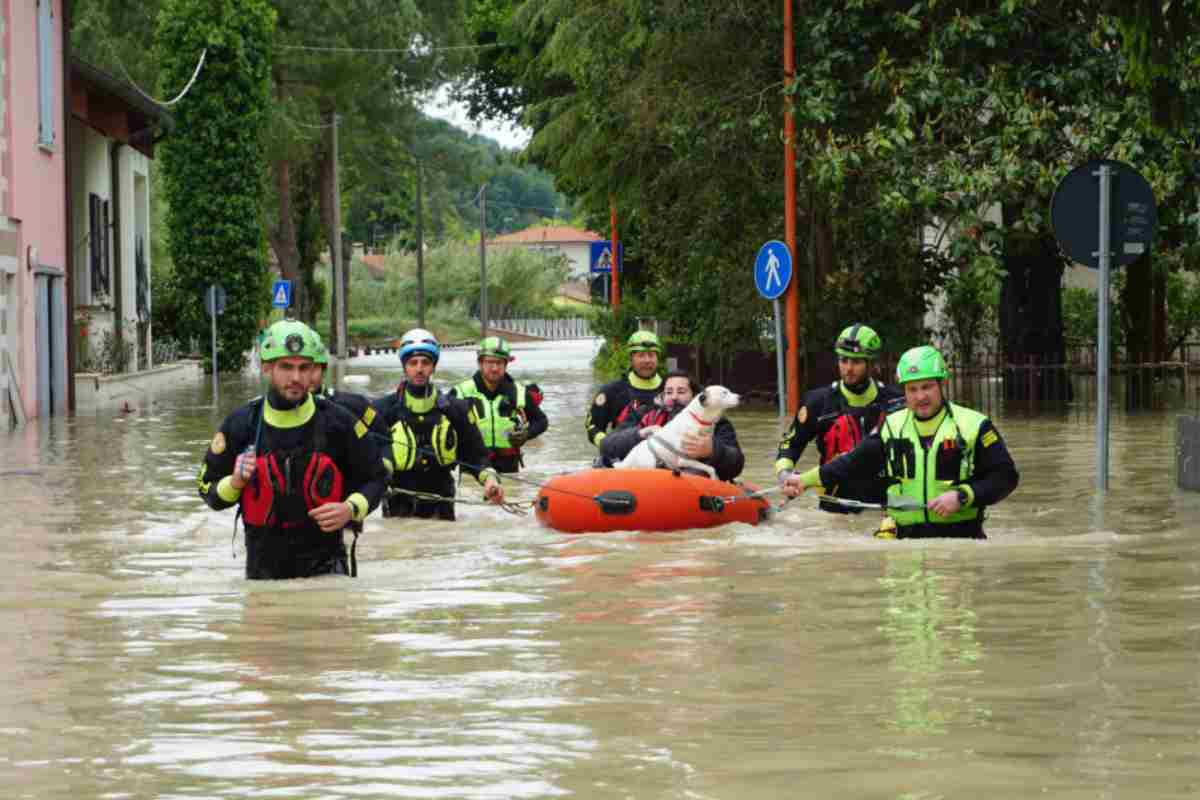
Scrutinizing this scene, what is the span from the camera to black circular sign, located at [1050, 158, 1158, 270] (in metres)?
17.1

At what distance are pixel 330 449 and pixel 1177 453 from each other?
393 inches

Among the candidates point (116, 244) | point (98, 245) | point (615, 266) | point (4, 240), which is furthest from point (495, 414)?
point (615, 266)

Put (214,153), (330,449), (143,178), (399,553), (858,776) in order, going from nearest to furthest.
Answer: (858,776), (330,449), (399,553), (143,178), (214,153)

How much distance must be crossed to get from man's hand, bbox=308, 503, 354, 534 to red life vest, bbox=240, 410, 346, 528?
0.17 m

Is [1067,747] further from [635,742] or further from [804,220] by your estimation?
[804,220]

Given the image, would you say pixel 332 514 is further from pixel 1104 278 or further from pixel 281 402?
pixel 1104 278

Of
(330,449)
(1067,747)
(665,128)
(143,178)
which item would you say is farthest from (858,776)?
(143,178)

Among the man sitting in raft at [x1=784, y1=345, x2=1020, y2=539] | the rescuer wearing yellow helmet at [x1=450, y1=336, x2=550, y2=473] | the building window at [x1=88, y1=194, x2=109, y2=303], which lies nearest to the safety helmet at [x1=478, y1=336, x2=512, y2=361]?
the rescuer wearing yellow helmet at [x1=450, y1=336, x2=550, y2=473]

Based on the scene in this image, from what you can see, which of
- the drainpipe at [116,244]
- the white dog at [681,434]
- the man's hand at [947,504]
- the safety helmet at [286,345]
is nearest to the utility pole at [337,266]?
the drainpipe at [116,244]

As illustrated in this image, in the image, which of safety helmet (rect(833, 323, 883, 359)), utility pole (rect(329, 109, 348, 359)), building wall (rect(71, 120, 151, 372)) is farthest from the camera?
utility pole (rect(329, 109, 348, 359))

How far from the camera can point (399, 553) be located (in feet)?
47.1

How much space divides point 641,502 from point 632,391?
95.2 inches

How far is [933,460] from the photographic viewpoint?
12.3m

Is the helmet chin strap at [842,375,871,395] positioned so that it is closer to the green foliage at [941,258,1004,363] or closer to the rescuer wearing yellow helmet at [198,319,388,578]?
the rescuer wearing yellow helmet at [198,319,388,578]
